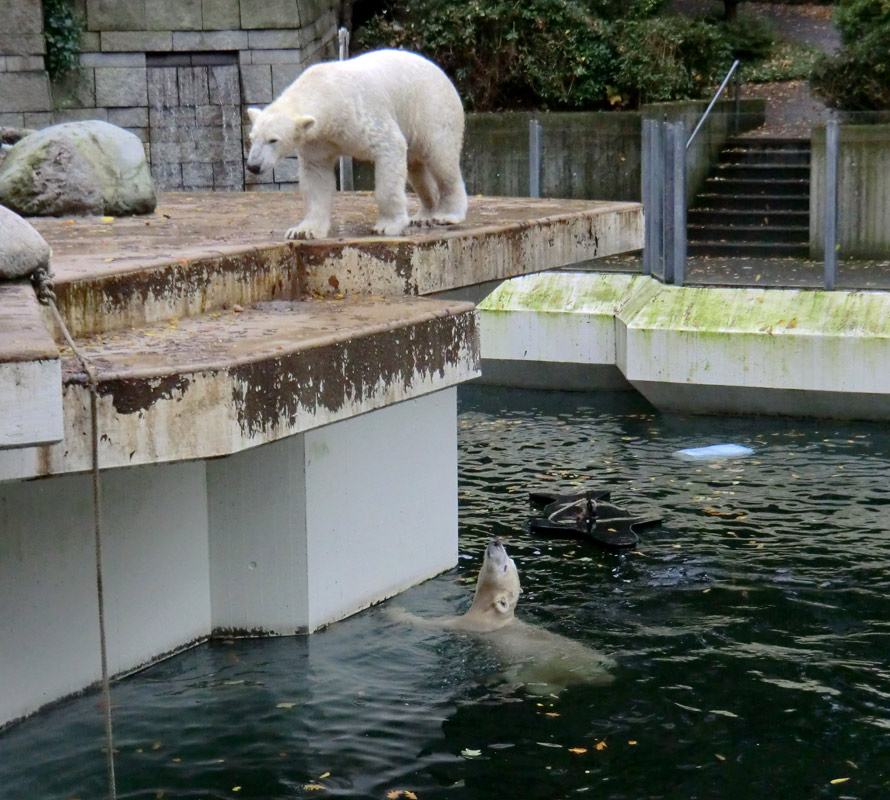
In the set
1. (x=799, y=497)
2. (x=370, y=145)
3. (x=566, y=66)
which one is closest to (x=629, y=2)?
(x=566, y=66)

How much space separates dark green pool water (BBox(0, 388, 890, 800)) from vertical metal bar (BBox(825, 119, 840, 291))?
387 cm

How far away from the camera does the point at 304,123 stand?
6906mm

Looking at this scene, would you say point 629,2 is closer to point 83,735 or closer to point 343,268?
point 343,268

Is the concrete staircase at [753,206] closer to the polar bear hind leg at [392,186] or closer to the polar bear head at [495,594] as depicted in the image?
the polar bear hind leg at [392,186]

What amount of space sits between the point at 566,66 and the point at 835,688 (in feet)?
45.4

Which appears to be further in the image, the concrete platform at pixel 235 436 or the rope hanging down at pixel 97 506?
the concrete platform at pixel 235 436

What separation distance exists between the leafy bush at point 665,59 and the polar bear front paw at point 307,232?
11957 mm

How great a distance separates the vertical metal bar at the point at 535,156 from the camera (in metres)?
15.0

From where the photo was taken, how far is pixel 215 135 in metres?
18.2

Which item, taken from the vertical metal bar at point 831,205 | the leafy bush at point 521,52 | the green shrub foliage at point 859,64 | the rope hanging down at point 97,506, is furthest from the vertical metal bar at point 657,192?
the rope hanging down at point 97,506

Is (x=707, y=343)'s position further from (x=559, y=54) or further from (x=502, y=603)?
(x=559, y=54)

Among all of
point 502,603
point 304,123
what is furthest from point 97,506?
point 304,123

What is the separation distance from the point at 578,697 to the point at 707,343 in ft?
21.9

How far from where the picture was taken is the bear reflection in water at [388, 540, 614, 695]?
6.34m
